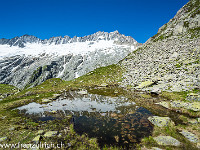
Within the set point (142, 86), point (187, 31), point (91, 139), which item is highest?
point (187, 31)

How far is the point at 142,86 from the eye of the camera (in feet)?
114

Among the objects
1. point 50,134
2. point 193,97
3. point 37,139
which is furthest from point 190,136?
point 37,139

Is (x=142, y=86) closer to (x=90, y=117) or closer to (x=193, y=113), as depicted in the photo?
(x=193, y=113)

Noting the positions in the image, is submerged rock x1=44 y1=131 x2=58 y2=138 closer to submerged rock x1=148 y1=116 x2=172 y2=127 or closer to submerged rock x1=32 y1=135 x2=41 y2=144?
submerged rock x1=32 y1=135 x2=41 y2=144

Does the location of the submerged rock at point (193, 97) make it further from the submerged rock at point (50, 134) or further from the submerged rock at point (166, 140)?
the submerged rock at point (50, 134)

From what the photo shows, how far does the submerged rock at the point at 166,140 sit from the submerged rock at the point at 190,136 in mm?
1521

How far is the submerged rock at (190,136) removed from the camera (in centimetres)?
1078

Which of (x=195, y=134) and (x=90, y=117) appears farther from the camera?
(x=90, y=117)

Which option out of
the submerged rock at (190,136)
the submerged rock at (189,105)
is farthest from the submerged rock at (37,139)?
the submerged rock at (189,105)

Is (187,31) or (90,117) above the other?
(187,31)

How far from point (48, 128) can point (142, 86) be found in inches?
1143

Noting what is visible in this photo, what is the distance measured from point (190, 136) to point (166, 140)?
2809mm

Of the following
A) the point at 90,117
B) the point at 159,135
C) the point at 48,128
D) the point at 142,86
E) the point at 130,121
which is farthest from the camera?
the point at 142,86

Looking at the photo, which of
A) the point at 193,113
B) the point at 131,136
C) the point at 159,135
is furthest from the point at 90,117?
the point at 193,113
